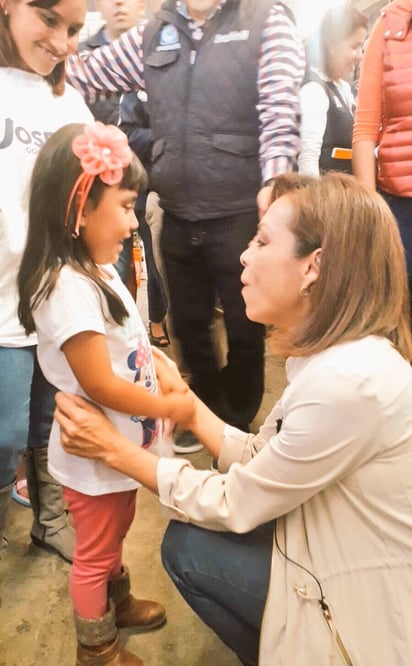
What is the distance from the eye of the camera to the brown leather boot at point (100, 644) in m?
1.10

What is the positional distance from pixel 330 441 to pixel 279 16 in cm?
104

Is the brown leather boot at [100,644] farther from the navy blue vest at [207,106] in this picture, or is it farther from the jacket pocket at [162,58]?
the jacket pocket at [162,58]

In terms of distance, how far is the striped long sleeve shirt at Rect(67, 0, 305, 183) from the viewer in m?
1.38

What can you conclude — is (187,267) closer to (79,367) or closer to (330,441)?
(79,367)

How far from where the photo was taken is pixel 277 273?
933 mm

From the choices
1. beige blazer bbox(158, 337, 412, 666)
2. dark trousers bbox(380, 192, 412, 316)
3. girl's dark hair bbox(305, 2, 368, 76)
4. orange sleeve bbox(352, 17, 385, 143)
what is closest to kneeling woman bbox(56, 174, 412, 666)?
Answer: beige blazer bbox(158, 337, 412, 666)

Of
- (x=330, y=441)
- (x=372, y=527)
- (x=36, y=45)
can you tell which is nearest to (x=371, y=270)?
(x=330, y=441)

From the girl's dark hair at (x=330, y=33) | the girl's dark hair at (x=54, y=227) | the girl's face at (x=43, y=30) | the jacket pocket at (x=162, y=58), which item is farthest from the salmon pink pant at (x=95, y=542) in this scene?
the girl's dark hair at (x=330, y=33)

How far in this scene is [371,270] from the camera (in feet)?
2.81

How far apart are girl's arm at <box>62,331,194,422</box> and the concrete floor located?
548 millimetres

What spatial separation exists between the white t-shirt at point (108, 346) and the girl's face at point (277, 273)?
0.22m

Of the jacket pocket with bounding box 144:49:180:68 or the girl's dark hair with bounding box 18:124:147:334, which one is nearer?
the girl's dark hair with bounding box 18:124:147:334

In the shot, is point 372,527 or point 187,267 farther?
point 187,267

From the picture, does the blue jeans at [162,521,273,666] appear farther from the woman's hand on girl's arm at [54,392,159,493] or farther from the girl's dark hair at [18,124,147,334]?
the girl's dark hair at [18,124,147,334]
